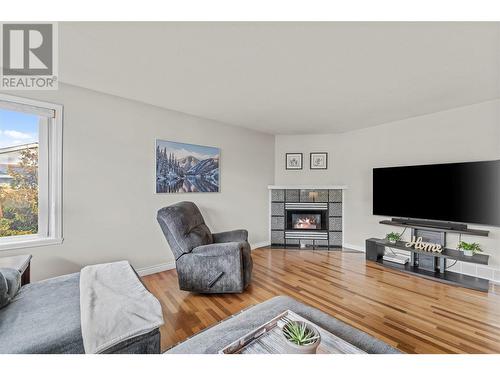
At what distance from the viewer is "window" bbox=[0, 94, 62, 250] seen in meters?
2.15

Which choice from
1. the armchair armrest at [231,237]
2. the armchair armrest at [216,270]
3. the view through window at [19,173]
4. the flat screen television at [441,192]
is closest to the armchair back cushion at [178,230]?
the armchair armrest at [216,270]

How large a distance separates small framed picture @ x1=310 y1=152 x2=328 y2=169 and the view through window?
13.7 feet

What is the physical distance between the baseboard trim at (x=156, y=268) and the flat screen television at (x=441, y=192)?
11.1ft

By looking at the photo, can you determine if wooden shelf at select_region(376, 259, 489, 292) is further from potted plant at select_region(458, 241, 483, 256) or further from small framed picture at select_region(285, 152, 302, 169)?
small framed picture at select_region(285, 152, 302, 169)

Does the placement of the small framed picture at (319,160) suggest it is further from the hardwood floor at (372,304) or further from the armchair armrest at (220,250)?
the armchair armrest at (220,250)

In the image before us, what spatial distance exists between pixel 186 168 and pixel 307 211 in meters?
2.53

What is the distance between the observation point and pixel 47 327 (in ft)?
3.46

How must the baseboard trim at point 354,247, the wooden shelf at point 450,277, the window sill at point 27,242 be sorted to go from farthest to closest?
the baseboard trim at point 354,247
the wooden shelf at point 450,277
the window sill at point 27,242

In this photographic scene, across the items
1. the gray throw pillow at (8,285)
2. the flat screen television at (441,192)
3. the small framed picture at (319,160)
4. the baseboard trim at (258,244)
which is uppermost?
the small framed picture at (319,160)

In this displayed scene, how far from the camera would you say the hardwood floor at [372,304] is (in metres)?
1.72

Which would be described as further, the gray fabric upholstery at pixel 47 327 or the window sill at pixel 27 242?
the window sill at pixel 27 242

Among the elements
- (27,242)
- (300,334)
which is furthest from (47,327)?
(27,242)

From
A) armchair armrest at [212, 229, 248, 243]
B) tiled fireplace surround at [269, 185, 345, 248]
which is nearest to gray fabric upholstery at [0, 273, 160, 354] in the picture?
armchair armrest at [212, 229, 248, 243]
